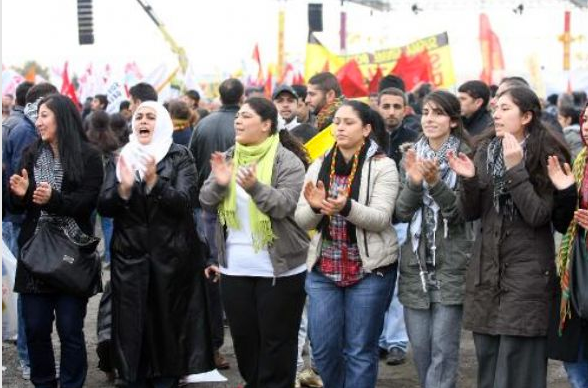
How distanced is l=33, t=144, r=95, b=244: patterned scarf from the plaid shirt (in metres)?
1.49

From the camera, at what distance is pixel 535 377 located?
5.06 meters

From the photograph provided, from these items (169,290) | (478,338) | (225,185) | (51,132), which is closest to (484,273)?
(478,338)

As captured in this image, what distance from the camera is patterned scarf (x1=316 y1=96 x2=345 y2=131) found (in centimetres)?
751

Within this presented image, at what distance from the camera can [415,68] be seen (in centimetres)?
1612

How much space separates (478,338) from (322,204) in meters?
1.07

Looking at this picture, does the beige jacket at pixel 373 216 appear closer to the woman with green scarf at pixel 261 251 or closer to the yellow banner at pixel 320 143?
the woman with green scarf at pixel 261 251

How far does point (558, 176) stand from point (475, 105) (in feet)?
9.31

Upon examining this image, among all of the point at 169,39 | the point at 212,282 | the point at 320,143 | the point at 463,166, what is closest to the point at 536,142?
the point at 463,166

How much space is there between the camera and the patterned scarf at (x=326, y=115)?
751 cm

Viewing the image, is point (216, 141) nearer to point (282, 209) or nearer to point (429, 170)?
point (282, 209)

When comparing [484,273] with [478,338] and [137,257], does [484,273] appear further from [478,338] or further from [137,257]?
[137,257]

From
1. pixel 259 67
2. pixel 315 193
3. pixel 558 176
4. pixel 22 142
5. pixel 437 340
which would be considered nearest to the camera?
pixel 558 176

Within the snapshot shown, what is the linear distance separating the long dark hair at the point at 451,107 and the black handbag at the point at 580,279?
0.96m

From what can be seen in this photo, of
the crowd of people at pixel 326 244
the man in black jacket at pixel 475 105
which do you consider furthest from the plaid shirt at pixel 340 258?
the man in black jacket at pixel 475 105
